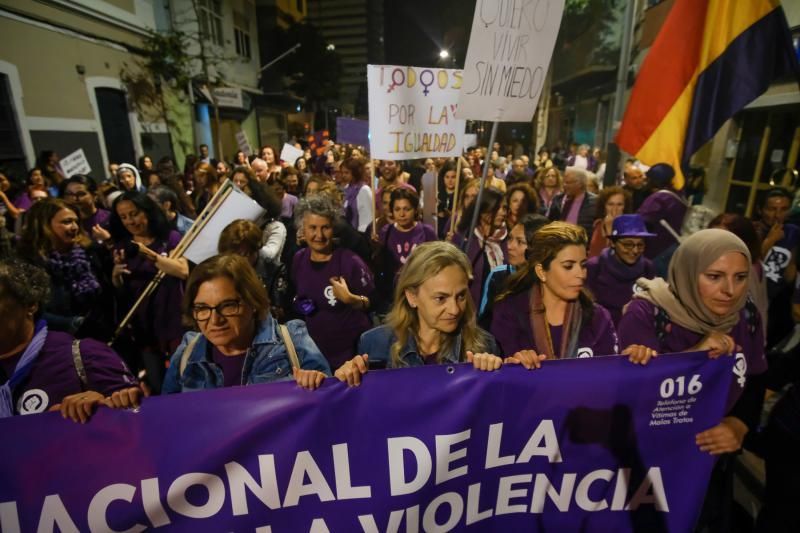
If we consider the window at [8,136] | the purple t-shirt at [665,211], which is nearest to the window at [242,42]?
the window at [8,136]

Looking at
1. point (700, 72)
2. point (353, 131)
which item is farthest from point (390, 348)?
point (353, 131)

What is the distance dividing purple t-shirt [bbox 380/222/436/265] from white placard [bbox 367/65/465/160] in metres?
0.71

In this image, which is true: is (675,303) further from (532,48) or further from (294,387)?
(532,48)

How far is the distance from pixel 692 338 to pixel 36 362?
9.54ft

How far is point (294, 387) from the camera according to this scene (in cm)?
171

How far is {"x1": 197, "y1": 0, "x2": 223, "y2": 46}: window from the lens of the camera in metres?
18.2

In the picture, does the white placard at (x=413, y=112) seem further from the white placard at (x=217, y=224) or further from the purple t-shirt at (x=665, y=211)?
the purple t-shirt at (x=665, y=211)

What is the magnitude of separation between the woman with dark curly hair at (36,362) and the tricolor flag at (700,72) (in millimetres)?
3486

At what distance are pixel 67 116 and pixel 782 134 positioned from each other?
594 inches

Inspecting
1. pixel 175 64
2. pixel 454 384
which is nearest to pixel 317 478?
pixel 454 384

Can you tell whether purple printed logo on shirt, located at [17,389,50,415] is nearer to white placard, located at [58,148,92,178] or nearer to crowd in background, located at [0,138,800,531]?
crowd in background, located at [0,138,800,531]

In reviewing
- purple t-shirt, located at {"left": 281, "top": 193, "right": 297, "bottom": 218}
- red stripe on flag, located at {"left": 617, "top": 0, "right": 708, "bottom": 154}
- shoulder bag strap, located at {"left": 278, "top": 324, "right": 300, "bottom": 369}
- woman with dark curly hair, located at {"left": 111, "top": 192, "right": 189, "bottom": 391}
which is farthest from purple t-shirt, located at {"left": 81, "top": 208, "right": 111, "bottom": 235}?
red stripe on flag, located at {"left": 617, "top": 0, "right": 708, "bottom": 154}

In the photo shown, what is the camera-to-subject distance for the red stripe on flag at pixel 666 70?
314cm

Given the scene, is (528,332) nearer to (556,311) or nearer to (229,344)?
(556,311)
